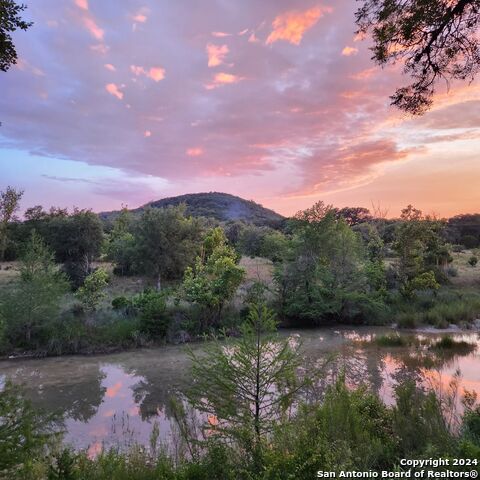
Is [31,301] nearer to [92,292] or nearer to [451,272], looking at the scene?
[92,292]

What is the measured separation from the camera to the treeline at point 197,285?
19938mm

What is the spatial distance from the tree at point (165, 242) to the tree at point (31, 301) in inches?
389

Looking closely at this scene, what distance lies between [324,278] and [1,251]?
113 ft

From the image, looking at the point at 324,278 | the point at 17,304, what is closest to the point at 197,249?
the point at 324,278

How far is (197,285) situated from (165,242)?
895cm

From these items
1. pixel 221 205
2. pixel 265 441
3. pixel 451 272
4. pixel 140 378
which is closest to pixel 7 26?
pixel 265 441

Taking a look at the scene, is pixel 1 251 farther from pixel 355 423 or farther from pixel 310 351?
pixel 355 423

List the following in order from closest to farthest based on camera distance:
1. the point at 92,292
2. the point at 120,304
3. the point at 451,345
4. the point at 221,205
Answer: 1. the point at 451,345
2. the point at 92,292
3. the point at 120,304
4. the point at 221,205

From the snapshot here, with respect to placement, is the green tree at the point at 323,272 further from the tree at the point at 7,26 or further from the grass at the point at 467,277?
the tree at the point at 7,26

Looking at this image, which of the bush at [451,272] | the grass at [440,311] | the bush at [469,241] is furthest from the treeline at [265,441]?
the bush at [469,241]

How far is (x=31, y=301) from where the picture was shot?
19.1 meters

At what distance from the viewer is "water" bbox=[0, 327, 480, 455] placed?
1095 cm

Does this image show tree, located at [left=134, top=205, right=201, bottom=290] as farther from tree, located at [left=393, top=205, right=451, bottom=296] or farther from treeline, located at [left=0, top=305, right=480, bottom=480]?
treeline, located at [left=0, top=305, right=480, bottom=480]

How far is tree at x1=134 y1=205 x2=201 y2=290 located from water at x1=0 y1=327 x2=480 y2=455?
437 inches
